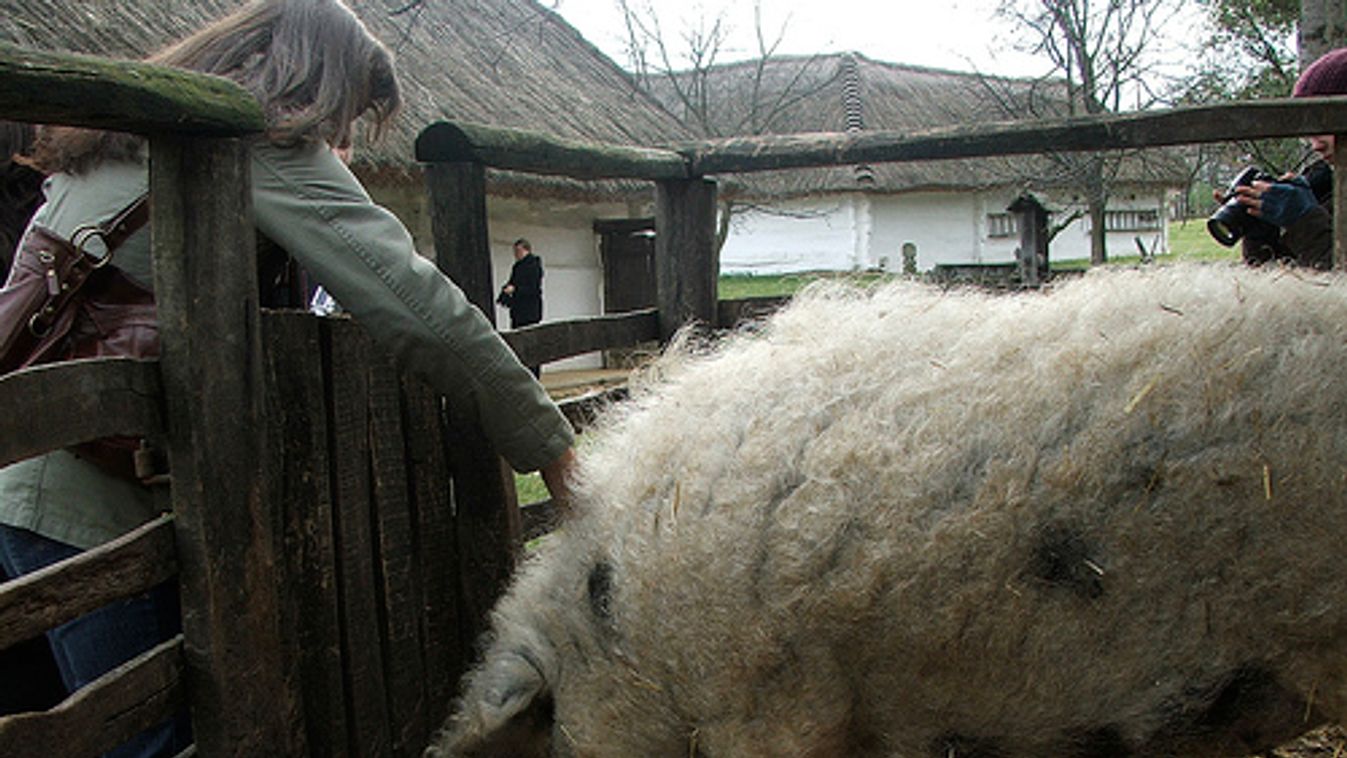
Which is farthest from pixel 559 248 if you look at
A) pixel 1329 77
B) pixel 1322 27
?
pixel 1329 77

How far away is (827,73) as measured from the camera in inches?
1195

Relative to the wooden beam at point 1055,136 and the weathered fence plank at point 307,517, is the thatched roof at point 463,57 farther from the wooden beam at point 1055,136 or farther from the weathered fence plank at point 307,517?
the weathered fence plank at point 307,517

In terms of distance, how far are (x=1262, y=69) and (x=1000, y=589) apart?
1194 centimetres

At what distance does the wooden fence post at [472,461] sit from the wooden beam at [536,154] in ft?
0.14

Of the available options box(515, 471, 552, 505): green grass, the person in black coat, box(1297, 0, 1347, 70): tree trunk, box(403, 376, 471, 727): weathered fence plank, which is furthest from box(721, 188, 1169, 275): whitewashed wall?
box(403, 376, 471, 727): weathered fence plank

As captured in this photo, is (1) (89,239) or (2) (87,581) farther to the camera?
(1) (89,239)

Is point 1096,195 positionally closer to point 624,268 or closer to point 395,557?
point 624,268

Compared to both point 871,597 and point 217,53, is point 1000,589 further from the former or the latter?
point 217,53

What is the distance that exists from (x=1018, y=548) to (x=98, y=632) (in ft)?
5.20

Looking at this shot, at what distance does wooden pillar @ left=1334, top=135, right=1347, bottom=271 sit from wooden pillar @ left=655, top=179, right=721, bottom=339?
5.80 ft

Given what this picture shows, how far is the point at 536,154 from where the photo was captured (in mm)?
2996

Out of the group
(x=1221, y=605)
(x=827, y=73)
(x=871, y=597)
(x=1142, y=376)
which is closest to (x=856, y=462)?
(x=871, y=597)

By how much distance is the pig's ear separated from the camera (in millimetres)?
2168

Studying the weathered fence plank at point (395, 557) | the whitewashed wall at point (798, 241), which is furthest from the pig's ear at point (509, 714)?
the whitewashed wall at point (798, 241)
